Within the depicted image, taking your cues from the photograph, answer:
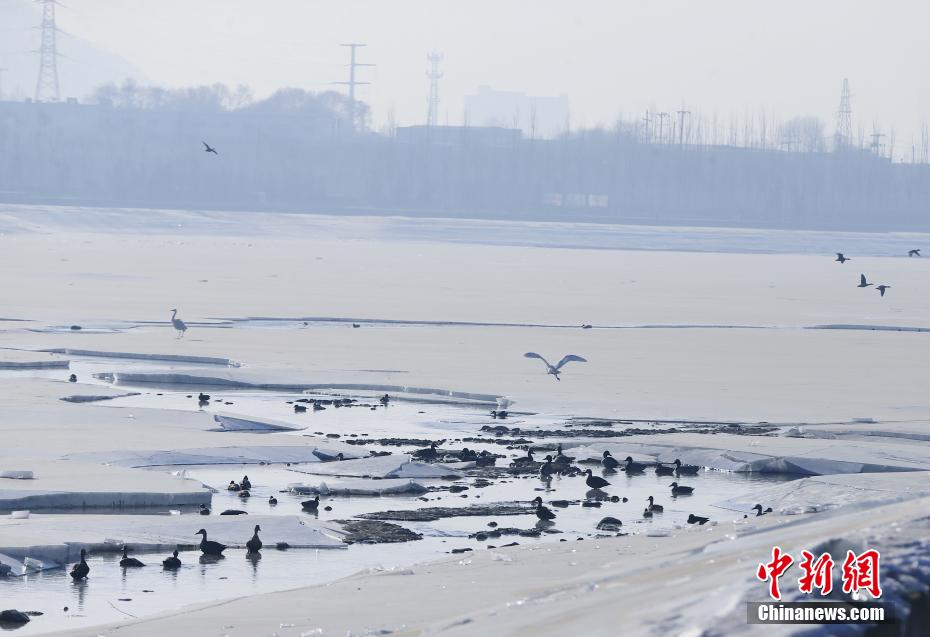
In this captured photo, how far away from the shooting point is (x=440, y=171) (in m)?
120

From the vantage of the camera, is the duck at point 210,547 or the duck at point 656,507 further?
the duck at point 656,507

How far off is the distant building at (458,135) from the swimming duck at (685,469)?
109616 millimetres

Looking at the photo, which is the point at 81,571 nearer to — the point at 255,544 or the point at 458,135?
the point at 255,544

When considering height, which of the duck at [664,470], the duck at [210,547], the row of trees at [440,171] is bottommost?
the duck at [210,547]

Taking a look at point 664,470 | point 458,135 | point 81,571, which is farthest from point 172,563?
point 458,135

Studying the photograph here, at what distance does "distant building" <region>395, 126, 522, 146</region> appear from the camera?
4946 inches

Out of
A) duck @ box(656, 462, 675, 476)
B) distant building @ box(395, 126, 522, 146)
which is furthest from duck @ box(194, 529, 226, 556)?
distant building @ box(395, 126, 522, 146)

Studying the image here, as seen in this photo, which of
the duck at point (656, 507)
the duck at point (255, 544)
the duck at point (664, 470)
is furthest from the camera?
the duck at point (664, 470)

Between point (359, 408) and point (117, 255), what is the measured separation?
125ft

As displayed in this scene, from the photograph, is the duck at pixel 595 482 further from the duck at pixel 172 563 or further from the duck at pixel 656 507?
the duck at pixel 172 563

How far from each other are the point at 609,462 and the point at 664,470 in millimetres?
511

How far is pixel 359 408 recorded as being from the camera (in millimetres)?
18750

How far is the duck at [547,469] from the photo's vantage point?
14.2m

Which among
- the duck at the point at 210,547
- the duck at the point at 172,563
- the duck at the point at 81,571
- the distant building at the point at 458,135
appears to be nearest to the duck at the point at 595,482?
the duck at the point at 210,547
